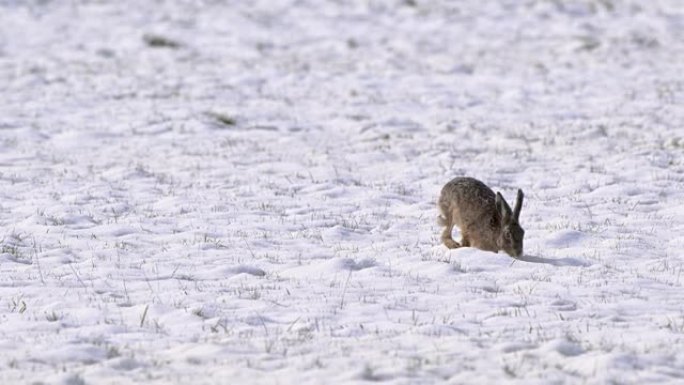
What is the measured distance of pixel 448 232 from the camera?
404 inches

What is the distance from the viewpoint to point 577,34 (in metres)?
27.0

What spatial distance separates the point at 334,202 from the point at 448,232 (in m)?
2.63

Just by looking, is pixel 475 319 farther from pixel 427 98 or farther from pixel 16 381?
pixel 427 98

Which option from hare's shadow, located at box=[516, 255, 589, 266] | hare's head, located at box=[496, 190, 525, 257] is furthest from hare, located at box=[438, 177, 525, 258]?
hare's shadow, located at box=[516, 255, 589, 266]

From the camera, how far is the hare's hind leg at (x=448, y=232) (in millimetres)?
10164

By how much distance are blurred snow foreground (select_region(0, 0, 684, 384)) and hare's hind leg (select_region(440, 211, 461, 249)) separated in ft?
0.48

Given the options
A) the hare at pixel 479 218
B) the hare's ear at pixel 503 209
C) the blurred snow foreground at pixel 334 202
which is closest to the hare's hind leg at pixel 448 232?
the hare at pixel 479 218

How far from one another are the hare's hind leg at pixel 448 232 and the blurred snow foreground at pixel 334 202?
0.14 m

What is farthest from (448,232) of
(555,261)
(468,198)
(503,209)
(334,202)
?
(334,202)

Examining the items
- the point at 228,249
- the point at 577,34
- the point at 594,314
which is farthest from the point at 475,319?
the point at 577,34

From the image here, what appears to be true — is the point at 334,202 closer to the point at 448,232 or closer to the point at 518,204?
the point at 448,232

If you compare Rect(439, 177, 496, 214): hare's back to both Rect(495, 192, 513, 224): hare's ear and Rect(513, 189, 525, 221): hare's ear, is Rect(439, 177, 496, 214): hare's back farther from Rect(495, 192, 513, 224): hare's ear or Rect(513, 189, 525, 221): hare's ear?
Rect(513, 189, 525, 221): hare's ear

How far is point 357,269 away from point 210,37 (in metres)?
19.0

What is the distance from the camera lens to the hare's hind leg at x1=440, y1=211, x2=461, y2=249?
33.3 feet
